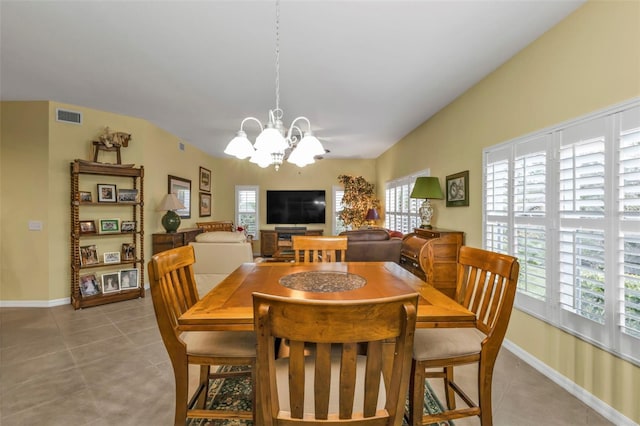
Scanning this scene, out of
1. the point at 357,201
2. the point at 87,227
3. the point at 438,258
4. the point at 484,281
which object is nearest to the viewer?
the point at 484,281

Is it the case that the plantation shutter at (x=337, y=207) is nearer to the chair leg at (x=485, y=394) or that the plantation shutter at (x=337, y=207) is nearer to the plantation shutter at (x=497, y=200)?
the plantation shutter at (x=497, y=200)

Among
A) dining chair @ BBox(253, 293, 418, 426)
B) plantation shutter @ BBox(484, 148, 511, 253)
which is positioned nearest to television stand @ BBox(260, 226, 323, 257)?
plantation shutter @ BBox(484, 148, 511, 253)

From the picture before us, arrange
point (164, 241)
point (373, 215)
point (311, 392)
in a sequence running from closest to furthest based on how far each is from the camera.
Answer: point (311, 392) < point (164, 241) < point (373, 215)

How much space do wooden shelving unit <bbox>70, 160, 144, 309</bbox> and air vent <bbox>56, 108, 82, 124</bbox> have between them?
0.62m

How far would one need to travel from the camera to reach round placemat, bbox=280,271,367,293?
1.66 meters

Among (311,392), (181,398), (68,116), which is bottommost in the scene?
(181,398)

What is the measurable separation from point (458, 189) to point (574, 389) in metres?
2.18

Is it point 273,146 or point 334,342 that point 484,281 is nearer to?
point 334,342

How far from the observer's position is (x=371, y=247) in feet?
11.1

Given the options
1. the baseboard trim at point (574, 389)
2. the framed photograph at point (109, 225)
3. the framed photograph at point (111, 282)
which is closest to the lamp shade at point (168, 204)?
the framed photograph at point (109, 225)

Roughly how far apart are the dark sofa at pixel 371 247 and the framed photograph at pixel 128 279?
308cm

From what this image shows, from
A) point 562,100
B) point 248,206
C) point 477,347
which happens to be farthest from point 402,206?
point 477,347

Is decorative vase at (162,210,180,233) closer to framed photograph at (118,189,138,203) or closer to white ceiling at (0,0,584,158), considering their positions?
framed photograph at (118,189,138,203)

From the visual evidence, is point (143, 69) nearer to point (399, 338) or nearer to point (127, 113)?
point (127, 113)
